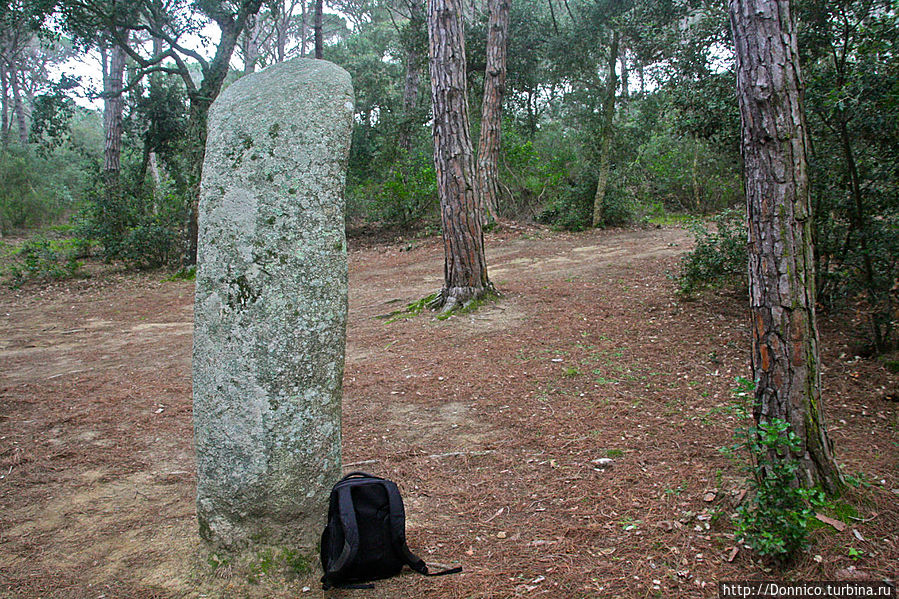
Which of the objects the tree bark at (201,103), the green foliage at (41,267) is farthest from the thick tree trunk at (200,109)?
the green foliage at (41,267)

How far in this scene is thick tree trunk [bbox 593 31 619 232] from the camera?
13172 mm

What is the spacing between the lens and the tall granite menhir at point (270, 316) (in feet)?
8.27

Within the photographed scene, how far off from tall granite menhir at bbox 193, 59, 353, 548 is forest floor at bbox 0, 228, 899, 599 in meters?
0.34

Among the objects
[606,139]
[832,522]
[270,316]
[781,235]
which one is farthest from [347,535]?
[606,139]

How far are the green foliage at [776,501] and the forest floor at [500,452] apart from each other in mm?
112

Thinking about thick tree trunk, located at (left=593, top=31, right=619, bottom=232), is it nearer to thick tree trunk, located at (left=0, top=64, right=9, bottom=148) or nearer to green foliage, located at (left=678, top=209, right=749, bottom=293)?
green foliage, located at (left=678, top=209, right=749, bottom=293)

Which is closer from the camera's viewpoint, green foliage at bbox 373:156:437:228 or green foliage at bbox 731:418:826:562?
green foliage at bbox 731:418:826:562

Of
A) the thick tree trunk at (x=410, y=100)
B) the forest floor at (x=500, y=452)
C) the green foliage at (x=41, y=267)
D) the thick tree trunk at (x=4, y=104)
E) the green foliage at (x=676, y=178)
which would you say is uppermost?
the thick tree trunk at (x=4, y=104)

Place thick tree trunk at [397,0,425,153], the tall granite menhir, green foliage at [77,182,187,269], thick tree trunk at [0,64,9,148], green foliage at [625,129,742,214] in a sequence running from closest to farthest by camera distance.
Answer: the tall granite menhir
green foliage at [77,182,187,269]
green foliage at [625,129,742,214]
thick tree trunk at [397,0,425,153]
thick tree trunk at [0,64,9,148]

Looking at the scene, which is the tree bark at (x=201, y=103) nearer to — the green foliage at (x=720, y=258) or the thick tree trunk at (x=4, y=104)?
the green foliage at (x=720, y=258)

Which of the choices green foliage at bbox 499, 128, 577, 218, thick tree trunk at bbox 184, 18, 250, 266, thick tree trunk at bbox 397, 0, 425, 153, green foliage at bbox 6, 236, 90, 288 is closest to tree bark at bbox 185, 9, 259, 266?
thick tree trunk at bbox 184, 18, 250, 266

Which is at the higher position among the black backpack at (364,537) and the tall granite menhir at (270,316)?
the tall granite menhir at (270,316)

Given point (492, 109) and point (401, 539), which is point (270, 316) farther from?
point (492, 109)

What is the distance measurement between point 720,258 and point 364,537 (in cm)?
530
